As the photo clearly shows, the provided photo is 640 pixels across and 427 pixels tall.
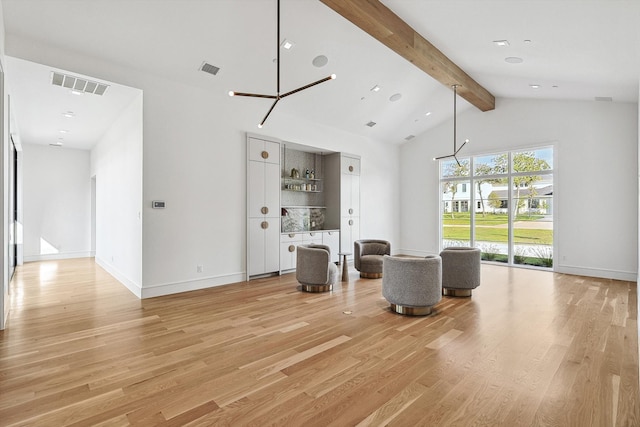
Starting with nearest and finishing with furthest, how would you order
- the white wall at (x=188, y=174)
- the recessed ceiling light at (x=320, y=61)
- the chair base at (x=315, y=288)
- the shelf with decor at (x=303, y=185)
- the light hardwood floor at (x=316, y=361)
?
the light hardwood floor at (x=316, y=361)
the white wall at (x=188, y=174)
the recessed ceiling light at (x=320, y=61)
the chair base at (x=315, y=288)
the shelf with decor at (x=303, y=185)

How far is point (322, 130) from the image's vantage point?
7711mm

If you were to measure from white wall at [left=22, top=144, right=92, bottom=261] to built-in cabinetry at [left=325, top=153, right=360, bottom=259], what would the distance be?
706 centimetres

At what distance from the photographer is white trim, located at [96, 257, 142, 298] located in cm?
516

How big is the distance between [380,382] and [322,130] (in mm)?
6125

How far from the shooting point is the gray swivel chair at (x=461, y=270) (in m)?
5.02

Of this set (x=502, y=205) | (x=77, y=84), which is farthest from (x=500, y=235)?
(x=77, y=84)

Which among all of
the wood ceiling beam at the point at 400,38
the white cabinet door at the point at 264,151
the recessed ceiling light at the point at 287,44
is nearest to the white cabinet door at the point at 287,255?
the white cabinet door at the point at 264,151

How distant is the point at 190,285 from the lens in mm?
5484

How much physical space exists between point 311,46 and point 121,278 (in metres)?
5.35

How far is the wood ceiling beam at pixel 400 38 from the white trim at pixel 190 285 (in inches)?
180

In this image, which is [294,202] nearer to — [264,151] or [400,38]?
[264,151]

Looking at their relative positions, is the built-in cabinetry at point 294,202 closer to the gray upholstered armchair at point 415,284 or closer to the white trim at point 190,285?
the white trim at point 190,285

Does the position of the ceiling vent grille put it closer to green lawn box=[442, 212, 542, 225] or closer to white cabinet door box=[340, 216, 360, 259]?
white cabinet door box=[340, 216, 360, 259]

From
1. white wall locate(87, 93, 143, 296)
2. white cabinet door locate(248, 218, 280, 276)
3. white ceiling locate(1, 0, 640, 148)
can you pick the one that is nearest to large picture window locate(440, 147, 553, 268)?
white ceiling locate(1, 0, 640, 148)
